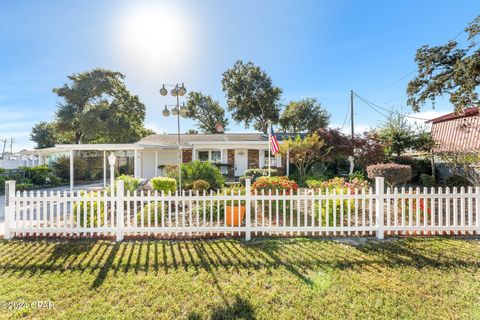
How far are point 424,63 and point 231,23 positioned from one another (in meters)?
7.04

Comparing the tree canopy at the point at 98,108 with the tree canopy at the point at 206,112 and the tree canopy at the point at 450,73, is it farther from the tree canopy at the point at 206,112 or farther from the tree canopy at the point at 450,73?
the tree canopy at the point at 450,73

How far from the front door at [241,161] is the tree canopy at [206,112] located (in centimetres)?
1602

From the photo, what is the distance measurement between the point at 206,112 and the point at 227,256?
101 feet

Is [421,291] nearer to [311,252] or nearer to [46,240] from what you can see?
[311,252]

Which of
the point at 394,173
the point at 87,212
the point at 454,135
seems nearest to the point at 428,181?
the point at 454,135

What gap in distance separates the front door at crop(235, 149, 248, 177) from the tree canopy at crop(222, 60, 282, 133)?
1129 centimetres

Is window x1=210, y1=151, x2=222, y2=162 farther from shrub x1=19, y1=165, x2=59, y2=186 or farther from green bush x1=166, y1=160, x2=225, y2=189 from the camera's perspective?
shrub x1=19, y1=165, x2=59, y2=186

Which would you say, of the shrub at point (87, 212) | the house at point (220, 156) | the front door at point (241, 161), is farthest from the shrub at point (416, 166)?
the shrub at point (87, 212)

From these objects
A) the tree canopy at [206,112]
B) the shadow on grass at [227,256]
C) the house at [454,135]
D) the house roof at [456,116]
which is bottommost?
the shadow on grass at [227,256]

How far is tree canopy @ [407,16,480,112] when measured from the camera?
6363mm

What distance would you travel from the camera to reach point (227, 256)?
4023 mm

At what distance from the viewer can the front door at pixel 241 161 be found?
17406 mm

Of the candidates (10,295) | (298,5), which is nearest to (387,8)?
(298,5)

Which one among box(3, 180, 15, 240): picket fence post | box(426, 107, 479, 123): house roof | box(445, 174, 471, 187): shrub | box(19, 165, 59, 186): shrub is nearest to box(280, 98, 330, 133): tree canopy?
box(426, 107, 479, 123): house roof
